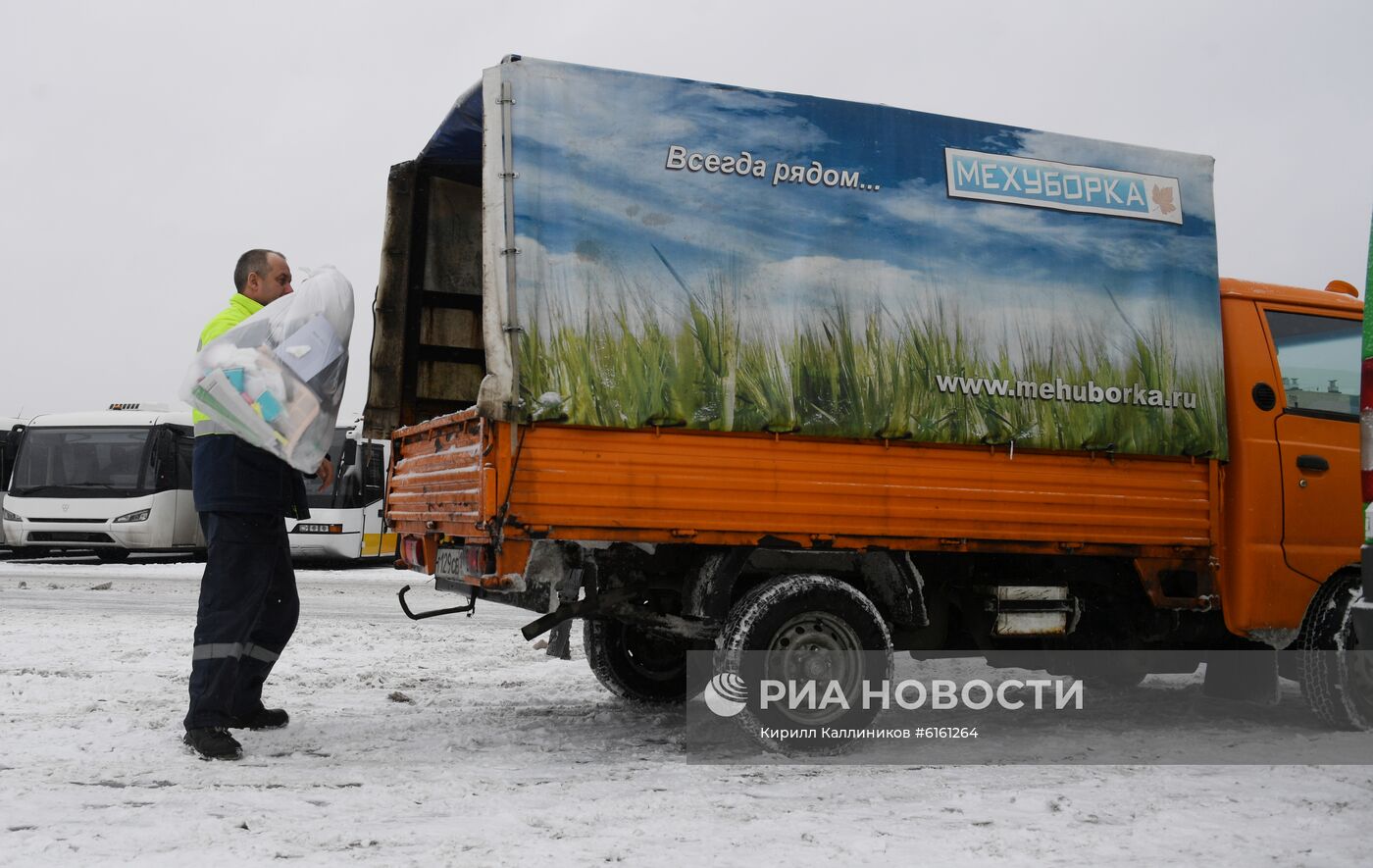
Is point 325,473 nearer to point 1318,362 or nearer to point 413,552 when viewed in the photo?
point 413,552

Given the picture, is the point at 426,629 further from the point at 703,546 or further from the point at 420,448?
the point at 703,546

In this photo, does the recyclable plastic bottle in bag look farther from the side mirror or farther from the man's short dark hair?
the side mirror

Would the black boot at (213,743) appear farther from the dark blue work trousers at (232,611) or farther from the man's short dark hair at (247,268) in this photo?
the man's short dark hair at (247,268)

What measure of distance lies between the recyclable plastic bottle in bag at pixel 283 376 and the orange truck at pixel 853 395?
0.59 m

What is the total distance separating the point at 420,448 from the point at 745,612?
1.95m

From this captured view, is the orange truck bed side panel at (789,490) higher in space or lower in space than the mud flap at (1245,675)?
higher

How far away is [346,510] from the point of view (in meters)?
19.9

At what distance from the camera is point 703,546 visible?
5125mm

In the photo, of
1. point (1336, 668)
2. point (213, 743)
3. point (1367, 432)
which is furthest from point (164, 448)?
point (1367, 432)

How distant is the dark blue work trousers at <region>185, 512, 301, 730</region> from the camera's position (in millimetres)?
4875

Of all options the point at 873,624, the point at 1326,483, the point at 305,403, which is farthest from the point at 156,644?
the point at 1326,483

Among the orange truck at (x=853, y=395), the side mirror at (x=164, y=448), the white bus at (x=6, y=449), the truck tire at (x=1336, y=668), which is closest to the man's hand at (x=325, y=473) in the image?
the orange truck at (x=853, y=395)

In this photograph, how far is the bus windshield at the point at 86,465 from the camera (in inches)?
757

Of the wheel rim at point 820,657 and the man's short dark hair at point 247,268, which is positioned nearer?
the wheel rim at point 820,657
